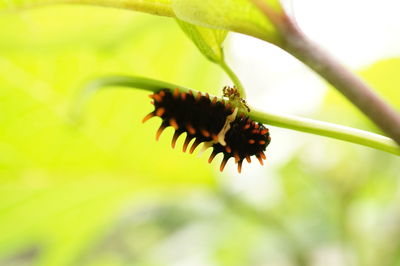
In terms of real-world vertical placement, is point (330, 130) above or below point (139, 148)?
below

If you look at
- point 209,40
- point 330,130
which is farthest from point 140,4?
point 330,130

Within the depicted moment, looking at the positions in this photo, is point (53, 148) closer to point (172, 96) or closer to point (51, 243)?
point (51, 243)

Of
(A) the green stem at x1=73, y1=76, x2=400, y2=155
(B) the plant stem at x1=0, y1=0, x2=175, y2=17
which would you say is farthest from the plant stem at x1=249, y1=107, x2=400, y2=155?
(B) the plant stem at x1=0, y1=0, x2=175, y2=17

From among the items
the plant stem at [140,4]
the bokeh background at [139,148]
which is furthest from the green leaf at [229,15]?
the bokeh background at [139,148]

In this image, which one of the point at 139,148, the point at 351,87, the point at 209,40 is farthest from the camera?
the point at 139,148

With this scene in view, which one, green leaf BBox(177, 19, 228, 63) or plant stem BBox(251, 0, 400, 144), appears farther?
green leaf BBox(177, 19, 228, 63)

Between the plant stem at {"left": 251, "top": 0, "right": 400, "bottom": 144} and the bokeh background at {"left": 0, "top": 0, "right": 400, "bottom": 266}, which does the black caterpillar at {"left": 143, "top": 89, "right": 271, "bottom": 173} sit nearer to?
the plant stem at {"left": 251, "top": 0, "right": 400, "bottom": 144}

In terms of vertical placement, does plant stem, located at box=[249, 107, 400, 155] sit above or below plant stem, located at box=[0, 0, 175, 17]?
below

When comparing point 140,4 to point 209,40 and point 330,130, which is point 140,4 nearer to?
point 209,40
